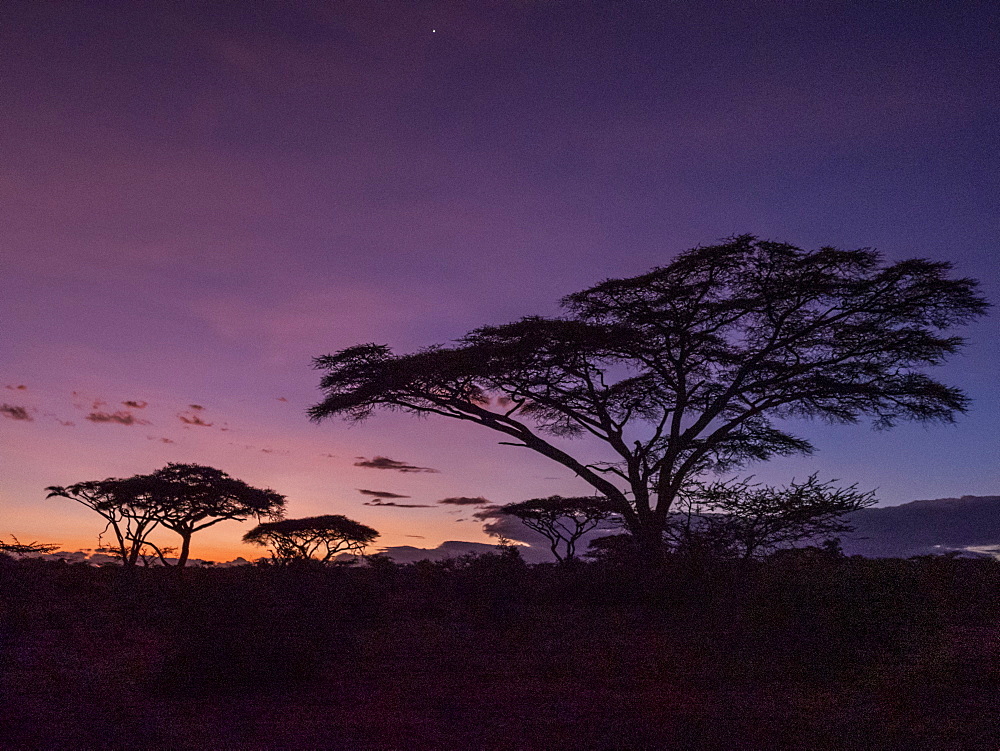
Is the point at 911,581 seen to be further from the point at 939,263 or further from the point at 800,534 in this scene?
the point at 939,263

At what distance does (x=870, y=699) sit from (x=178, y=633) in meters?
6.10

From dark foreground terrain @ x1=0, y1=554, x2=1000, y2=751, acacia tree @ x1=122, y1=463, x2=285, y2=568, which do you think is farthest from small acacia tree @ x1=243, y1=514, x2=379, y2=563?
dark foreground terrain @ x1=0, y1=554, x2=1000, y2=751

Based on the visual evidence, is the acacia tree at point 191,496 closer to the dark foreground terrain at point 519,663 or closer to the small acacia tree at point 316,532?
the small acacia tree at point 316,532

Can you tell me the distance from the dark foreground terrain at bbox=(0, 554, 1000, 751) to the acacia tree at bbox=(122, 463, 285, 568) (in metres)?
13.9

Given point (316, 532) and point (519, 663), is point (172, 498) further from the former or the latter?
point (519, 663)

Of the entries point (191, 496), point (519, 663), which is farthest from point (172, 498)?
point (519, 663)

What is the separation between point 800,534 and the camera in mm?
12273

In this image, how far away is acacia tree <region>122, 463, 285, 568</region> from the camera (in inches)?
985

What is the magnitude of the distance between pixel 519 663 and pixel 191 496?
20.5m

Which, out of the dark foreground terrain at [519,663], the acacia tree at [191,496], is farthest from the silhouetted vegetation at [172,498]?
the dark foreground terrain at [519,663]

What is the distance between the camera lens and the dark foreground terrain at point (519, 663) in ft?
17.9

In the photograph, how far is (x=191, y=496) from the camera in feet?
82.9

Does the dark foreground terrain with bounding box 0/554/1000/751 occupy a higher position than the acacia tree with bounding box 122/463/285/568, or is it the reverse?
the acacia tree with bounding box 122/463/285/568

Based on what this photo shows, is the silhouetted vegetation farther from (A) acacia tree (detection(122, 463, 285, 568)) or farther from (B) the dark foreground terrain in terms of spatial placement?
(B) the dark foreground terrain
